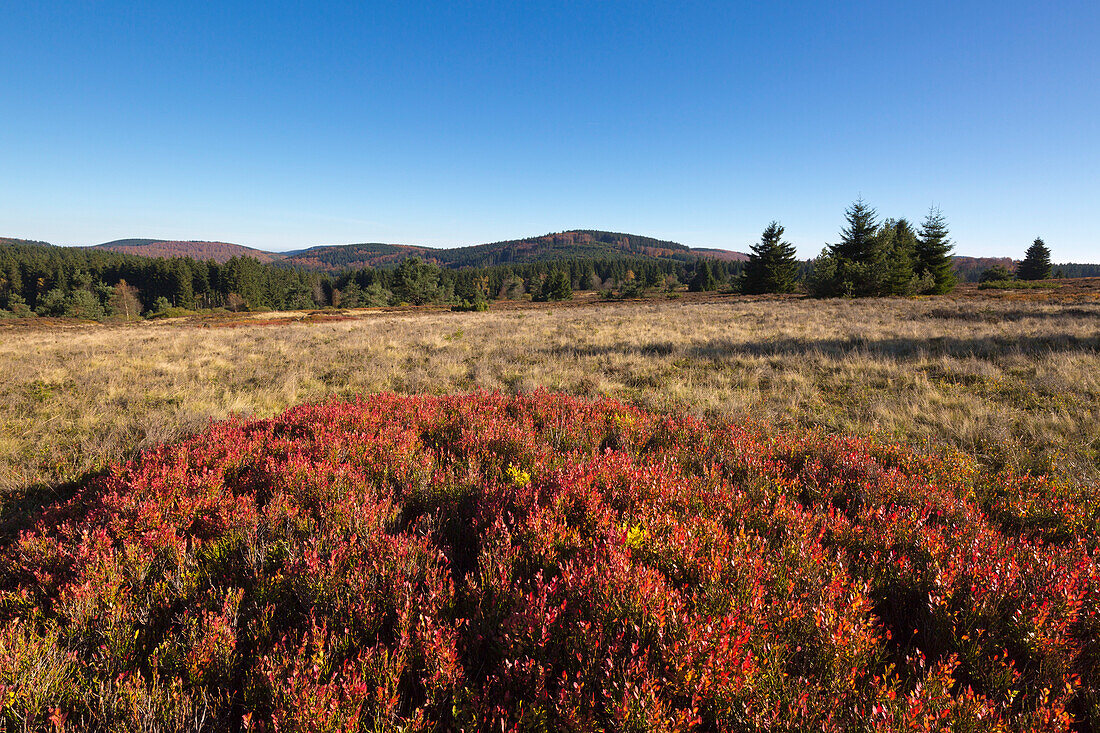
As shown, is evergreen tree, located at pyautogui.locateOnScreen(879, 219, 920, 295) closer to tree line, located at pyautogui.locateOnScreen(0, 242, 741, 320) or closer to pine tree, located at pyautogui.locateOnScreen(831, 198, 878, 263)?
pine tree, located at pyautogui.locateOnScreen(831, 198, 878, 263)

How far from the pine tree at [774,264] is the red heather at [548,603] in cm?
5132

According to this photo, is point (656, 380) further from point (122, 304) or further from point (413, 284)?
point (122, 304)

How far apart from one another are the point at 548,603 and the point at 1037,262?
8727cm

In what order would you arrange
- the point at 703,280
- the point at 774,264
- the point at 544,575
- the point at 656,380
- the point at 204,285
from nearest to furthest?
the point at 544,575 < the point at 656,380 < the point at 774,264 < the point at 204,285 < the point at 703,280

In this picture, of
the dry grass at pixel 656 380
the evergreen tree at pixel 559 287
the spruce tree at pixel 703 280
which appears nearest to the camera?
the dry grass at pixel 656 380

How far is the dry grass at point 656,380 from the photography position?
5492 mm

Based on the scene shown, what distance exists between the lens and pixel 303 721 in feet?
4.93

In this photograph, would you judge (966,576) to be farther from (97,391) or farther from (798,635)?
(97,391)

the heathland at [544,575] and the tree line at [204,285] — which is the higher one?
the tree line at [204,285]

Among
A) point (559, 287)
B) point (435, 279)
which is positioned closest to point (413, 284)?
point (435, 279)

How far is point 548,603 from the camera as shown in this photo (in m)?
2.13

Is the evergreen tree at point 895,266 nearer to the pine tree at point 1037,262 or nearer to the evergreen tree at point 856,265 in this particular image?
the evergreen tree at point 856,265

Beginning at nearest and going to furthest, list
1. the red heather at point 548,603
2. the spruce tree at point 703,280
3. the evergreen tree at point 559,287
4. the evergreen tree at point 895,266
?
the red heather at point 548,603 → the evergreen tree at point 895,266 → the evergreen tree at point 559,287 → the spruce tree at point 703,280

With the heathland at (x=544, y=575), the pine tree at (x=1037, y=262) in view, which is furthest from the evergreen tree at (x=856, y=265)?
the pine tree at (x=1037, y=262)
